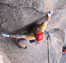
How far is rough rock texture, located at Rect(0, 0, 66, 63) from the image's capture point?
0.93 meters

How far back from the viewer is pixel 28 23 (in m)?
1.16

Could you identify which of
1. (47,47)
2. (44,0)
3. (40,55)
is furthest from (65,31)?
(44,0)

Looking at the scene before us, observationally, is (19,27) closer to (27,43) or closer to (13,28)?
(13,28)

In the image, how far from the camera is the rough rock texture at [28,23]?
3.05 ft

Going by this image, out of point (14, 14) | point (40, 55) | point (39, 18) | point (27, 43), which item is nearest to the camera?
point (14, 14)

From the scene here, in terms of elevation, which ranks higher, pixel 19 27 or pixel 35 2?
pixel 35 2

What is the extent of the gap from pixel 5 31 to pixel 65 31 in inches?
29.0

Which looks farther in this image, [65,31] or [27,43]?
[65,31]

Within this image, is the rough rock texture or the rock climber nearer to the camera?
the rough rock texture

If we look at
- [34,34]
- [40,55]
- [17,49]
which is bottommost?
Answer: [40,55]

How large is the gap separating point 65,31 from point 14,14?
83cm

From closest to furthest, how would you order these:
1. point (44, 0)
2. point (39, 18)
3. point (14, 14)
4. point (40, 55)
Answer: point (44, 0)
point (14, 14)
point (39, 18)
point (40, 55)

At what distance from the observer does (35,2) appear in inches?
34.9

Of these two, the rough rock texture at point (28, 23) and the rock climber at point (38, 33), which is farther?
the rock climber at point (38, 33)
